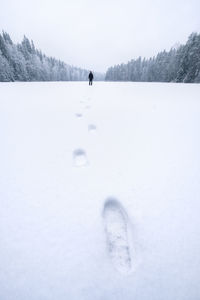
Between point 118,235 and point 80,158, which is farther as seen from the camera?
point 80,158

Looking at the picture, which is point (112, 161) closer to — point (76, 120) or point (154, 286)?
point (154, 286)

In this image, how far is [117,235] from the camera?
108cm

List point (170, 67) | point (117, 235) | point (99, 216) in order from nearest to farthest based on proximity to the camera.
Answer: point (117, 235)
point (99, 216)
point (170, 67)

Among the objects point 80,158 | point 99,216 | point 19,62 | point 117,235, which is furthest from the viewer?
point 19,62

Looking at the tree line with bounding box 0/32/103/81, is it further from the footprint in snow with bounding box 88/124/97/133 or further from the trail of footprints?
the trail of footprints

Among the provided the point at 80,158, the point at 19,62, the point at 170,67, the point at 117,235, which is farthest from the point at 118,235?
the point at 170,67

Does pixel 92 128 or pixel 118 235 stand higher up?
pixel 92 128

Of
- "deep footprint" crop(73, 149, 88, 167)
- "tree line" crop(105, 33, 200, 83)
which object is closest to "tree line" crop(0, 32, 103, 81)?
"tree line" crop(105, 33, 200, 83)

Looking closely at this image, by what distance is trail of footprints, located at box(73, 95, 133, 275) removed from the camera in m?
0.94

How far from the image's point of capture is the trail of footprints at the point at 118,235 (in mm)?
940

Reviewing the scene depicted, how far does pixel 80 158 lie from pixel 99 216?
89 centimetres

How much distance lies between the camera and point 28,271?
888 mm

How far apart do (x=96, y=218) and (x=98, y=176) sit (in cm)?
49

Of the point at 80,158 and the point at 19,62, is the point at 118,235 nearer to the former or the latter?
the point at 80,158
